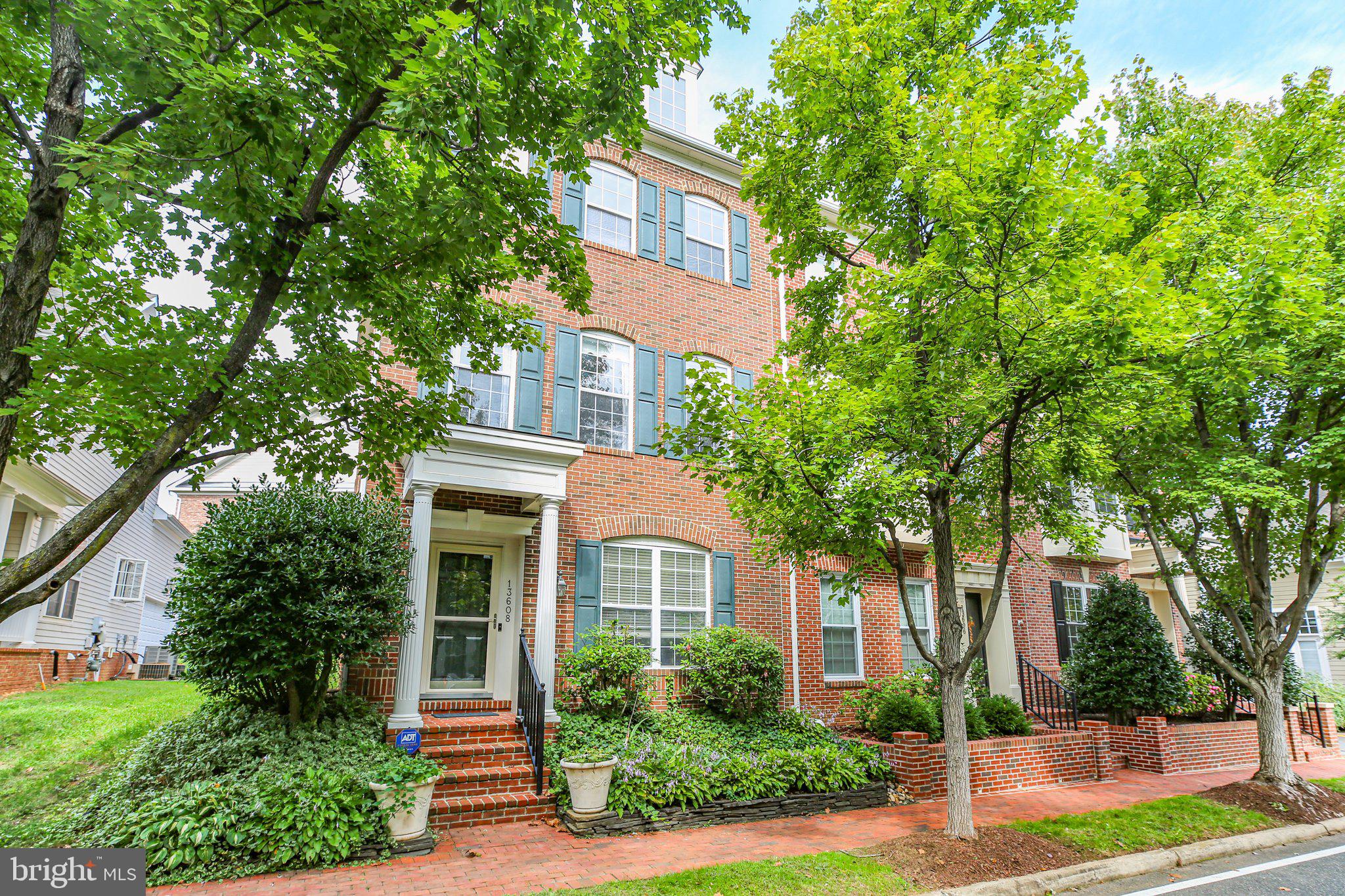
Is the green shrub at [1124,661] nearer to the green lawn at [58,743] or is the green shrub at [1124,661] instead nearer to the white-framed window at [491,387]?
the white-framed window at [491,387]

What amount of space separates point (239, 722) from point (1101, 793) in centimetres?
1032

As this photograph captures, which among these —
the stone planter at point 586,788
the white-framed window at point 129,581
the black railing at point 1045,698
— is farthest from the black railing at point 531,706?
the white-framed window at point 129,581

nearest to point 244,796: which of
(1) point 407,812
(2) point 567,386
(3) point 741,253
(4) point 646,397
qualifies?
(1) point 407,812

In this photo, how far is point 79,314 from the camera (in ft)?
17.6

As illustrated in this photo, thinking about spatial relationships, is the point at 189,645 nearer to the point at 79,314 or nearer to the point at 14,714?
the point at 79,314

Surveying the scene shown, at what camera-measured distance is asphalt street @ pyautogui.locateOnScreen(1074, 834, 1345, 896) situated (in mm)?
5961

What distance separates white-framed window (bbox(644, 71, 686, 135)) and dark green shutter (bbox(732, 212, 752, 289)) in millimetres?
2056

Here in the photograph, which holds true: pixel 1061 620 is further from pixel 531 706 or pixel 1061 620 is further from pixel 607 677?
pixel 531 706

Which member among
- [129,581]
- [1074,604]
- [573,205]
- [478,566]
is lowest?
[1074,604]

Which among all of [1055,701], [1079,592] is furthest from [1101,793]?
[1079,592]

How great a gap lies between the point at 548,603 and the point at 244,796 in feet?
11.2

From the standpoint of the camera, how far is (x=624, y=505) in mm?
10375

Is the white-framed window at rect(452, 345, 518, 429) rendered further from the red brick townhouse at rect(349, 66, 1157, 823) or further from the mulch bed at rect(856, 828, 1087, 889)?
the mulch bed at rect(856, 828, 1087, 889)

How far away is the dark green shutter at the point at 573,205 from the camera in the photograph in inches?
439
